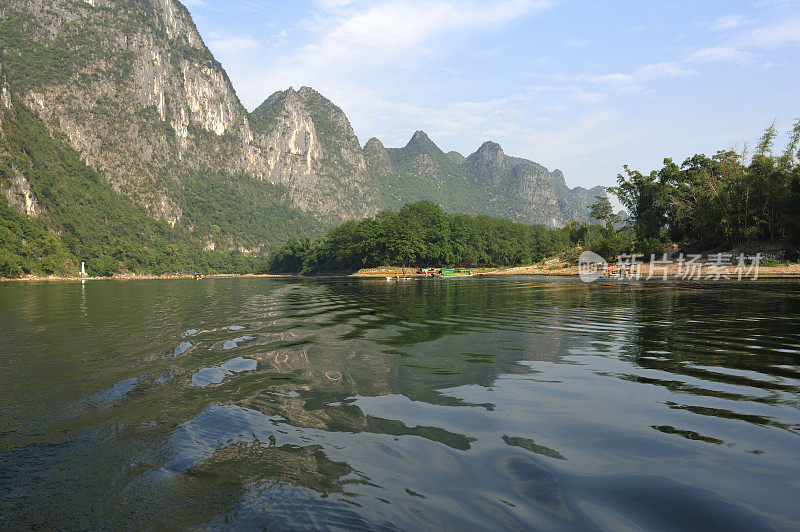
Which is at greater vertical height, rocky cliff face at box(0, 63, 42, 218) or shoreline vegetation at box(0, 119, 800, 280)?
rocky cliff face at box(0, 63, 42, 218)

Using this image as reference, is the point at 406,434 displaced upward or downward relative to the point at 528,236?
downward

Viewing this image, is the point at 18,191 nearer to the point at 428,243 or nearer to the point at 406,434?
the point at 428,243

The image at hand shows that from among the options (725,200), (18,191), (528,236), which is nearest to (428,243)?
(528,236)

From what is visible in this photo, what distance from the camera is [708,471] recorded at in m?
3.96

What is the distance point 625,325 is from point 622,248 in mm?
61139

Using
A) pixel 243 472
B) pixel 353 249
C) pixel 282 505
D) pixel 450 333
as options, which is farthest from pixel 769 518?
pixel 353 249

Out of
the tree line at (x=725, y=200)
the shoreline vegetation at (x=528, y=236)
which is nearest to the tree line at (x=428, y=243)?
the shoreline vegetation at (x=528, y=236)

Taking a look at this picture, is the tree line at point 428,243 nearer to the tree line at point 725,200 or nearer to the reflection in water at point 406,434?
the tree line at point 725,200

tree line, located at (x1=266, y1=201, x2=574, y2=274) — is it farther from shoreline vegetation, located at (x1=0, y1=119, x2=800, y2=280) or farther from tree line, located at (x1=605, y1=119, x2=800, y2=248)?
tree line, located at (x1=605, y1=119, x2=800, y2=248)

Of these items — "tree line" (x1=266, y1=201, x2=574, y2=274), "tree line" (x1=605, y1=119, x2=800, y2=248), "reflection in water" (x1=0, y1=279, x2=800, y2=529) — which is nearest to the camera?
"reflection in water" (x1=0, y1=279, x2=800, y2=529)

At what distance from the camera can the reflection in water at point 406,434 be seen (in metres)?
3.41

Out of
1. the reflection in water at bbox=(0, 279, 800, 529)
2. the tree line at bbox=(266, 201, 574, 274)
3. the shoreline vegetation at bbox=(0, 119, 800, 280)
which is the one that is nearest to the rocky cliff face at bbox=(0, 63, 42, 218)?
the shoreline vegetation at bbox=(0, 119, 800, 280)

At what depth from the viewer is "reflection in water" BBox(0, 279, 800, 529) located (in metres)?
3.41

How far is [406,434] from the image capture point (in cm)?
513
